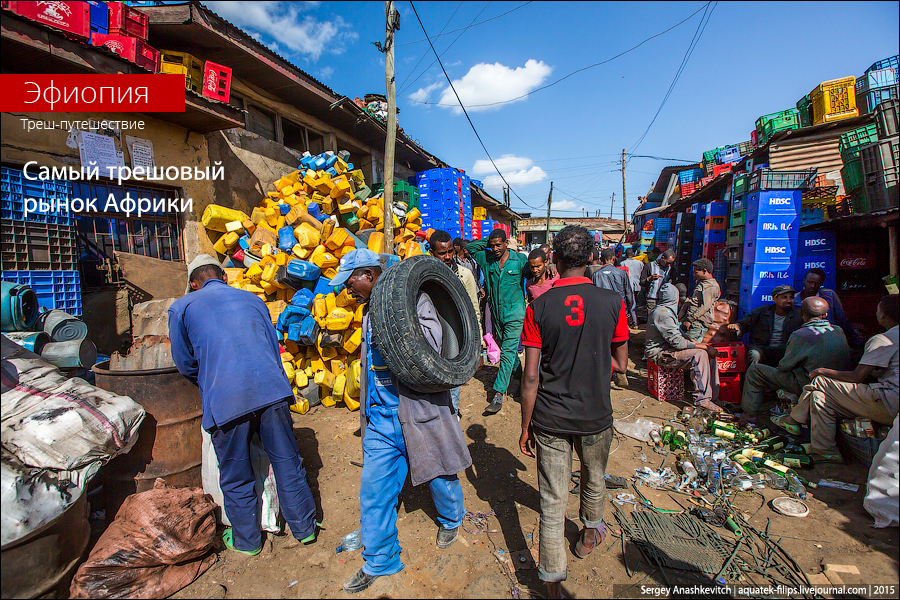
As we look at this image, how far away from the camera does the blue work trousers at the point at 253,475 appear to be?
2545 millimetres

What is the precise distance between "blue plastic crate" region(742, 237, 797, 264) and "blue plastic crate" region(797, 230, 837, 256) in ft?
0.28

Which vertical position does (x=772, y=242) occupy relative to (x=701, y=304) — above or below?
above

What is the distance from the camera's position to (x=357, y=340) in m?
4.80

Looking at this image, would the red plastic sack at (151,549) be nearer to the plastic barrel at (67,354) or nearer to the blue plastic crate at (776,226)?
the plastic barrel at (67,354)

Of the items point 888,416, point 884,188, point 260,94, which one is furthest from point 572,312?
point 260,94

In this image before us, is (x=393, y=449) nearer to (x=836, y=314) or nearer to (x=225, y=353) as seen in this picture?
(x=225, y=353)

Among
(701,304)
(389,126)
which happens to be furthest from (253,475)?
(389,126)

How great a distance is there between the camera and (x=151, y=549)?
2.28 m

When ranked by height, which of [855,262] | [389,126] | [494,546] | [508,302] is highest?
[389,126]

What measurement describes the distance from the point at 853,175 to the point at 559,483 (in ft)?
19.7

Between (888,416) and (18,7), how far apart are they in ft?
28.3

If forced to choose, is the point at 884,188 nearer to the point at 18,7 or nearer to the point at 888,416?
the point at 888,416

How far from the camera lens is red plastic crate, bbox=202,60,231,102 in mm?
5789

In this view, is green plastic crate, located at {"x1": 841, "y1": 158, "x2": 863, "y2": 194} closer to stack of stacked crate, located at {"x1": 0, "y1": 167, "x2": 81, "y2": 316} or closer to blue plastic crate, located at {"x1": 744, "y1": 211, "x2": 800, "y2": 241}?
blue plastic crate, located at {"x1": 744, "y1": 211, "x2": 800, "y2": 241}
